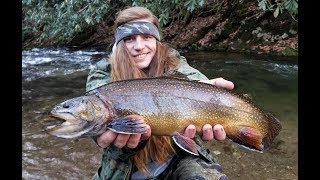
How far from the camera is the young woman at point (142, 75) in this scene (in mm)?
3477

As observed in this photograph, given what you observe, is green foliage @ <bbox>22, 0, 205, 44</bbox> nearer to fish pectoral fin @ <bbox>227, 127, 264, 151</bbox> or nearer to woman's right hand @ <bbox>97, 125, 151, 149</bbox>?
fish pectoral fin @ <bbox>227, 127, 264, 151</bbox>

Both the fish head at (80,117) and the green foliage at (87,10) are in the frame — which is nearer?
the fish head at (80,117)

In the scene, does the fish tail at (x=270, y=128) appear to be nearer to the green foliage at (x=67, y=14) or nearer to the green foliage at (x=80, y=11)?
the green foliage at (x=80, y=11)

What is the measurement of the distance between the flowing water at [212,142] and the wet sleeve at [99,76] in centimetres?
131

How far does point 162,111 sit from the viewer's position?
291cm

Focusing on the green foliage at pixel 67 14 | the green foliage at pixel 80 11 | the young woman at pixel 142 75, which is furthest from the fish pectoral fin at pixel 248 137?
the green foliage at pixel 67 14

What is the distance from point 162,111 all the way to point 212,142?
3.29 meters

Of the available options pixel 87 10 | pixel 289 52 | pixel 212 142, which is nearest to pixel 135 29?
pixel 212 142

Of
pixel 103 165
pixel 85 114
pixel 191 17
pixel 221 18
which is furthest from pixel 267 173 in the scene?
pixel 191 17

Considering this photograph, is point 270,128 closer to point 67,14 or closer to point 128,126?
point 128,126

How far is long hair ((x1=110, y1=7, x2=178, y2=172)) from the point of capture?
139 inches

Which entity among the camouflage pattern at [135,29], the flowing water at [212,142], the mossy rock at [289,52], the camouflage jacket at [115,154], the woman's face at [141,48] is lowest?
the flowing water at [212,142]
